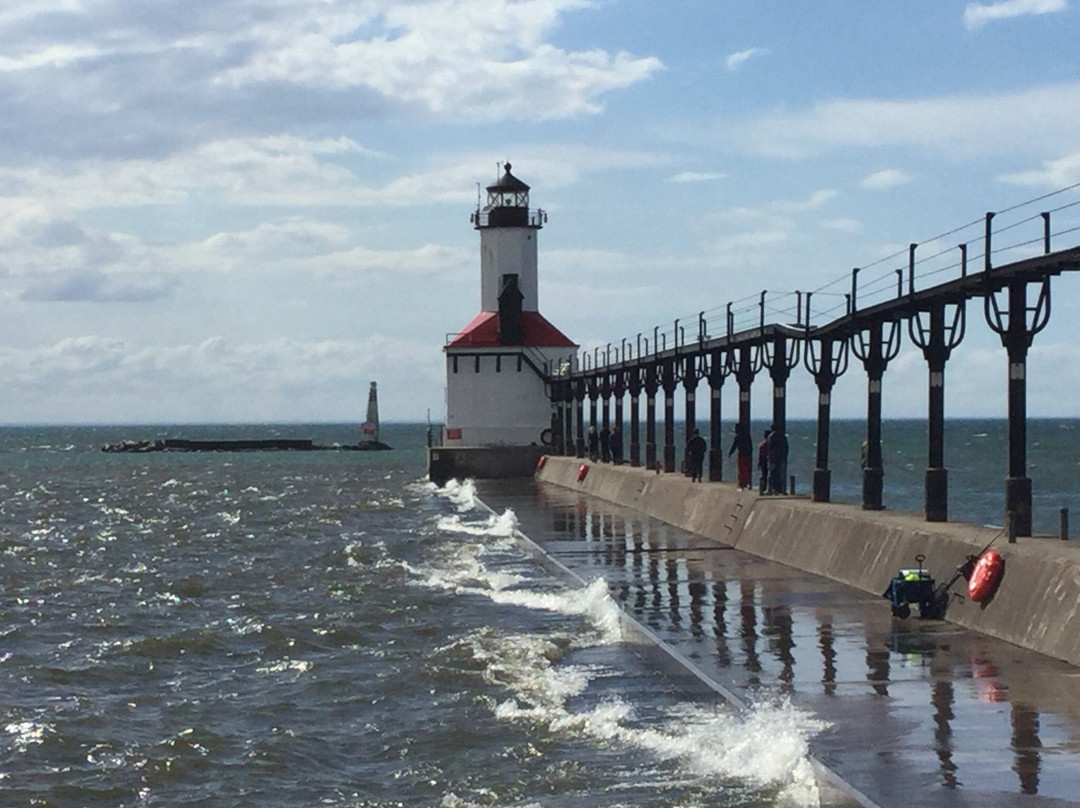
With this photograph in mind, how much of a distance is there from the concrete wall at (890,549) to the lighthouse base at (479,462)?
2675 centimetres

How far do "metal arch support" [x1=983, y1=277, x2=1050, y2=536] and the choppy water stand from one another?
15.4 ft

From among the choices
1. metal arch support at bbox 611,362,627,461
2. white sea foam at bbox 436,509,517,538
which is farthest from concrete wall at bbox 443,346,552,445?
white sea foam at bbox 436,509,517,538

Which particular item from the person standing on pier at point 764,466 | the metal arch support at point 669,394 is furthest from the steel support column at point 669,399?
the person standing on pier at point 764,466

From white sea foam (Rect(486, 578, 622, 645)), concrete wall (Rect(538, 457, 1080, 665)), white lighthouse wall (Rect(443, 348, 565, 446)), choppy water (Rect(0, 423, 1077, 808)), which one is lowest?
choppy water (Rect(0, 423, 1077, 808))

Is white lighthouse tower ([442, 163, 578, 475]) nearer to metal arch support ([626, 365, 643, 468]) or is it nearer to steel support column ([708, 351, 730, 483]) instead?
metal arch support ([626, 365, 643, 468])

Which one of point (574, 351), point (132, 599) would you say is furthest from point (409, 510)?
point (132, 599)

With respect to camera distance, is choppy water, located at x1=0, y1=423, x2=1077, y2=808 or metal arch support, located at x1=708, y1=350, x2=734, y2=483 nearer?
choppy water, located at x1=0, y1=423, x2=1077, y2=808

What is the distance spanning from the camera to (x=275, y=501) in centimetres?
6197

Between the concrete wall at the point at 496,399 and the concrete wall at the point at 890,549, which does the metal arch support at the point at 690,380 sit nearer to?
the concrete wall at the point at 890,549

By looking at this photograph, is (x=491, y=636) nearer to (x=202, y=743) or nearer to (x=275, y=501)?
(x=202, y=743)

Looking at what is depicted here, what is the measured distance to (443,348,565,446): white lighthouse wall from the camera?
6656cm

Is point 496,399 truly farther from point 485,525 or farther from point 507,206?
point 485,525

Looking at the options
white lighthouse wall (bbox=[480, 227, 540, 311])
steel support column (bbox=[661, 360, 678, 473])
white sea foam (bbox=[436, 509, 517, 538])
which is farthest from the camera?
white lighthouse wall (bbox=[480, 227, 540, 311])

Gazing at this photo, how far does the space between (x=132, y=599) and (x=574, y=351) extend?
41.7 m
